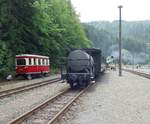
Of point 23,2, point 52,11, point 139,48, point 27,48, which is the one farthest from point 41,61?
point 139,48

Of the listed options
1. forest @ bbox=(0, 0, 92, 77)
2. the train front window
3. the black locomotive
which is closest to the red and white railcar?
the train front window

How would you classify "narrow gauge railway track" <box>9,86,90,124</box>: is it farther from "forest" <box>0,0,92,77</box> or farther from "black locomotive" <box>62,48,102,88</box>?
"forest" <box>0,0,92,77</box>

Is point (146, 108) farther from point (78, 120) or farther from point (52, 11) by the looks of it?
→ point (52, 11)

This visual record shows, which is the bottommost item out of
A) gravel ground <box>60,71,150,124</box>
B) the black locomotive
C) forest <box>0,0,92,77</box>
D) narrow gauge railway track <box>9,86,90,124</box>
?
gravel ground <box>60,71,150,124</box>

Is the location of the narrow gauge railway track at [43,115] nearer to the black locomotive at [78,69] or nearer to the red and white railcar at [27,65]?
the black locomotive at [78,69]

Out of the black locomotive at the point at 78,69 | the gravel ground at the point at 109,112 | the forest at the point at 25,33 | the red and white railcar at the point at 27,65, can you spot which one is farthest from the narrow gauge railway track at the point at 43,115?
the red and white railcar at the point at 27,65

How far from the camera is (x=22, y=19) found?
43500 millimetres

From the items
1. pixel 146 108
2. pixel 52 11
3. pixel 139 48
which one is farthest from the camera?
pixel 139 48

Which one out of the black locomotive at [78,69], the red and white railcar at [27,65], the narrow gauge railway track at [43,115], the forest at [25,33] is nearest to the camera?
the narrow gauge railway track at [43,115]

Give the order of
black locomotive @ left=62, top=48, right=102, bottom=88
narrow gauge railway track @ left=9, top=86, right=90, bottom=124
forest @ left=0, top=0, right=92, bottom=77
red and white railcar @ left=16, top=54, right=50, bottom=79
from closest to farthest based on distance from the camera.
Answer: narrow gauge railway track @ left=9, top=86, right=90, bottom=124
black locomotive @ left=62, top=48, right=102, bottom=88
red and white railcar @ left=16, top=54, right=50, bottom=79
forest @ left=0, top=0, right=92, bottom=77

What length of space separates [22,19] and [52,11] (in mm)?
19060

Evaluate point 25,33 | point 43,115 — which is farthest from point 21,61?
point 43,115

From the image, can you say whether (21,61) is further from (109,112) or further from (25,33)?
(109,112)

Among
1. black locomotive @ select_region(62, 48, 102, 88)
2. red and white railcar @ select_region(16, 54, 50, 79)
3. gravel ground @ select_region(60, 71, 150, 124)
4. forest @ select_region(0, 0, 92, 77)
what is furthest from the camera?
forest @ select_region(0, 0, 92, 77)
